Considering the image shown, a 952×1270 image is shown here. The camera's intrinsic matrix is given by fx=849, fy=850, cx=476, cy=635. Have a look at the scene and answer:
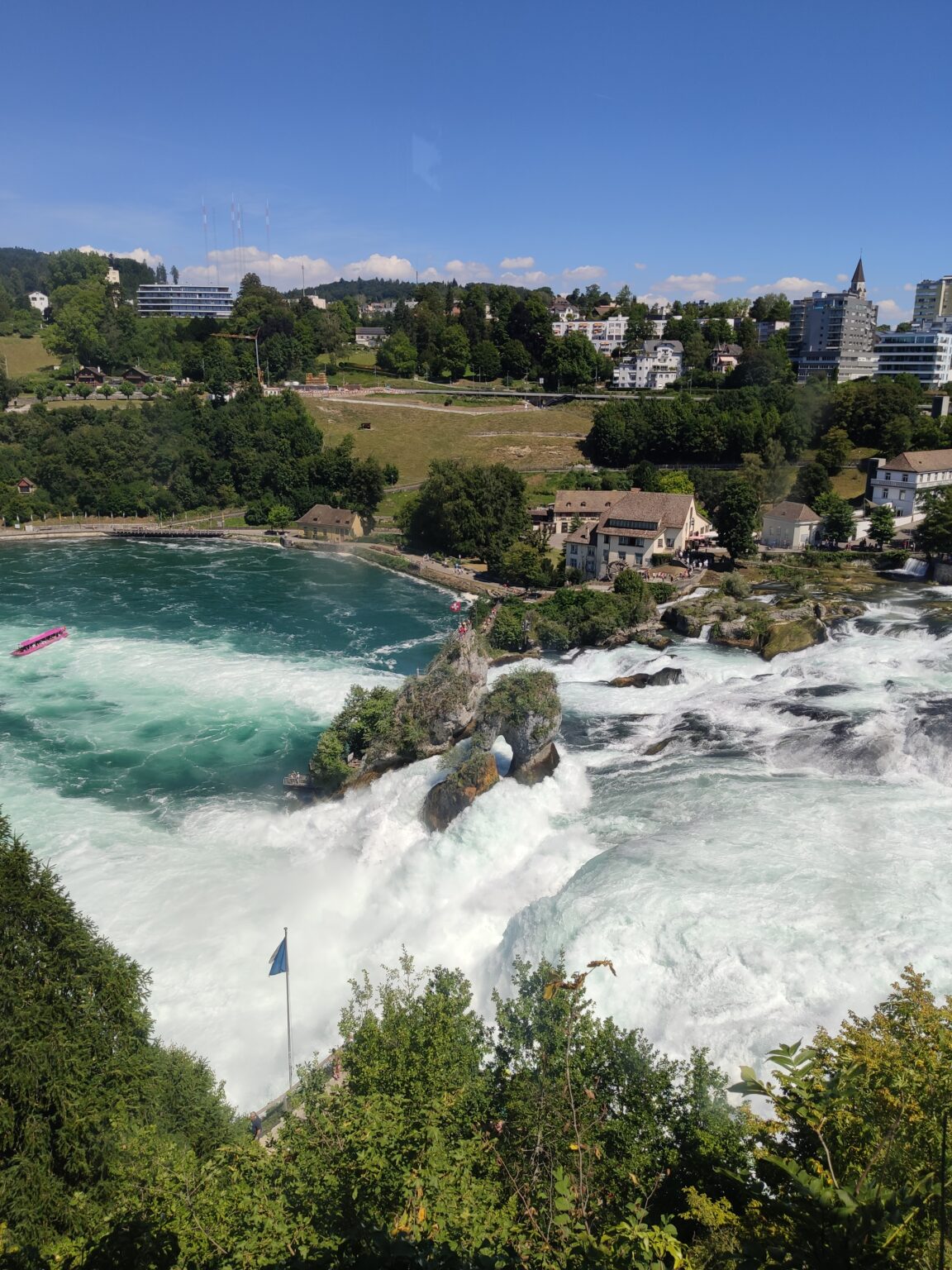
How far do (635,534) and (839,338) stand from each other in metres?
69.0

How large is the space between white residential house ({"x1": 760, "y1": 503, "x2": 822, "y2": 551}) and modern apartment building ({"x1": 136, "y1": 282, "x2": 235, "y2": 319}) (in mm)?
123162

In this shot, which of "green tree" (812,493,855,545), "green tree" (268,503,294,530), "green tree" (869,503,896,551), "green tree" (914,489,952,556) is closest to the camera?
"green tree" (914,489,952,556)

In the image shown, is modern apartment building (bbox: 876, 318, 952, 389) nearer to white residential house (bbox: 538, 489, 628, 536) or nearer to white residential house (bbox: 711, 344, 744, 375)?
white residential house (bbox: 711, 344, 744, 375)

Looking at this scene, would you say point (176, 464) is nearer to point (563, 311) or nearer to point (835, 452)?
point (835, 452)

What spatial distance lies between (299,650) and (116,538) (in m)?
38.8

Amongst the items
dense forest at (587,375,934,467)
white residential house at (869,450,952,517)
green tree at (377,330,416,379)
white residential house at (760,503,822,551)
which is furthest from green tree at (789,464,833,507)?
green tree at (377,330,416,379)

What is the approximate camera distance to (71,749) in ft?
97.6

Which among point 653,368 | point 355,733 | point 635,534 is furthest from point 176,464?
point 355,733

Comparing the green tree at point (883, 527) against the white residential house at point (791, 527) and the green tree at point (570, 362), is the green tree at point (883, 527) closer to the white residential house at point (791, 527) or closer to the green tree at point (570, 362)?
the white residential house at point (791, 527)

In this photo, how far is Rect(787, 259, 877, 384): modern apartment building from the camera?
99.3 m

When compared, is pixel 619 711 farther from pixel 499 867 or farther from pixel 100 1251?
pixel 100 1251

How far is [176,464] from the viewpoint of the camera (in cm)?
7856

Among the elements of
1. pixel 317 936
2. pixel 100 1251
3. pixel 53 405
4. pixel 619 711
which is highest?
pixel 53 405

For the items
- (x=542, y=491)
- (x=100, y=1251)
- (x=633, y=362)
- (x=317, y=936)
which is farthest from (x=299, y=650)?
(x=633, y=362)
